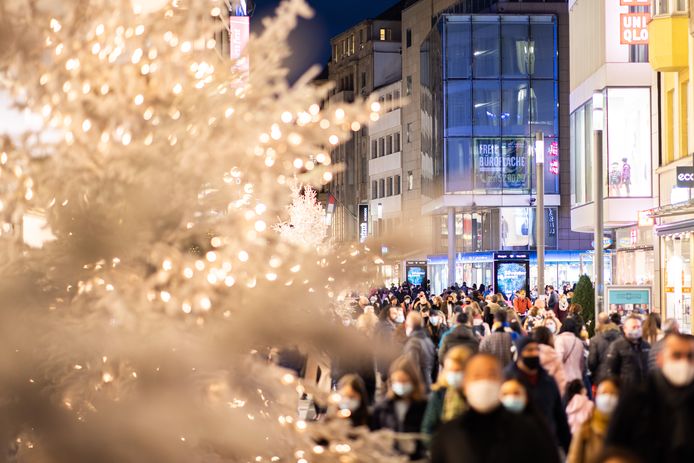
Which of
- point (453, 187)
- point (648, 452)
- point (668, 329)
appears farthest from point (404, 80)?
point (648, 452)

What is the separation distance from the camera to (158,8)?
6297 mm

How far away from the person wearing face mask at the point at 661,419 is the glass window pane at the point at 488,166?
200 feet

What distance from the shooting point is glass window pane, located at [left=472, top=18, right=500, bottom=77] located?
6881cm

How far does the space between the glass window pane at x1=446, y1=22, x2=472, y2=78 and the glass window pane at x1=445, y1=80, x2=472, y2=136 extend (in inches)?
23.6

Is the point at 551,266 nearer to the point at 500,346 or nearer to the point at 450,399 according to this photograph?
the point at 500,346

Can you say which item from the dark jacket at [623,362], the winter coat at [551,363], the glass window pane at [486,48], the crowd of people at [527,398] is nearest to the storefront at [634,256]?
the crowd of people at [527,398]

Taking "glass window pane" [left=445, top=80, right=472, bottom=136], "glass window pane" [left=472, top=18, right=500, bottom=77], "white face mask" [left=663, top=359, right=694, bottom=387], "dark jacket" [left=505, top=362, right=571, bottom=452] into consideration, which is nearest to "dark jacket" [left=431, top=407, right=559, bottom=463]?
"white face mask" [left=663, top=359, right=694, bottom=387]

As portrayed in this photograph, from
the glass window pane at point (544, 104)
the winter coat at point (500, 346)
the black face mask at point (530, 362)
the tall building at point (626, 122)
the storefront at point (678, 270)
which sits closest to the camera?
the black face mask at point (530, 362)

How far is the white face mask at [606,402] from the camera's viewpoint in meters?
8.77

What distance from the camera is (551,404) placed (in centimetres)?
1023

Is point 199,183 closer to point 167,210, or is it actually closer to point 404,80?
point 167,210

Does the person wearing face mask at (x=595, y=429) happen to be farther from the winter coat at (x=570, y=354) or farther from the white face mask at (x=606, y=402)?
the winter coat at (x=570, y=354)

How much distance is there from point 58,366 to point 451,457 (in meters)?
1.83

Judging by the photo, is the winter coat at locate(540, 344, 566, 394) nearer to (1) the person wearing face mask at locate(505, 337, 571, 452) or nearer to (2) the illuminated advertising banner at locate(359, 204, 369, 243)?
(1) the person wearing face mask at locate(505, 337, 571, 452)
